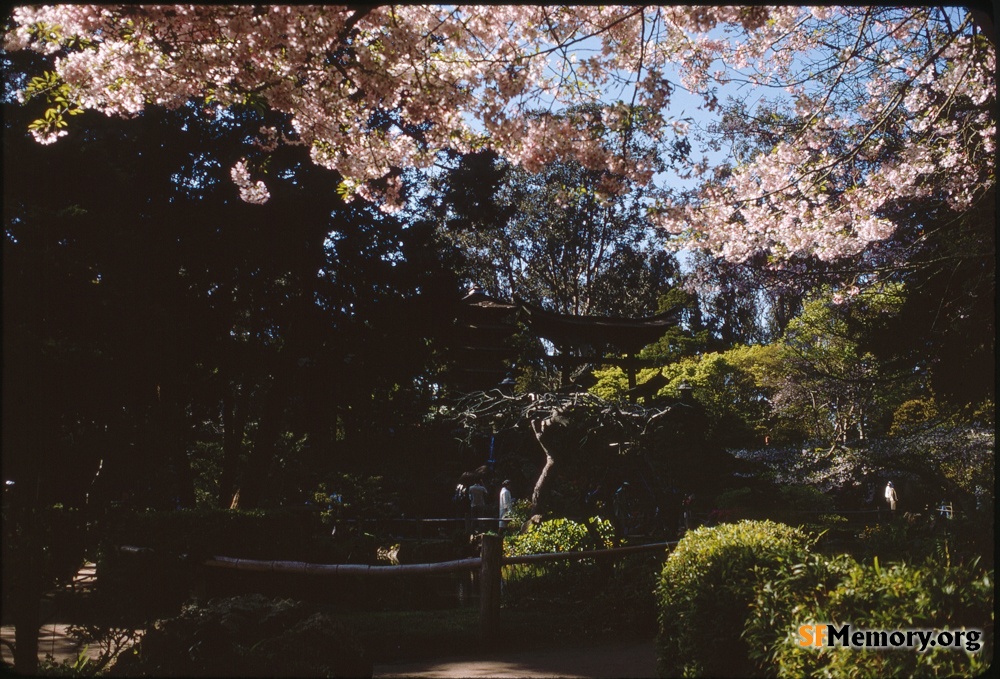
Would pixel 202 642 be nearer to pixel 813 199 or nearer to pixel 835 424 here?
pixel 813 199

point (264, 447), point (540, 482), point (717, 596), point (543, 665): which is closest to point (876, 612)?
point (717, 596)

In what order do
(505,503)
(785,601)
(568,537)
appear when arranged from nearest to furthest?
1. (785,601)
2. (568,537)
3. (505,503)

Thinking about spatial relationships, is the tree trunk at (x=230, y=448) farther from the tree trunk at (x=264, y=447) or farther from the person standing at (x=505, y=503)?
the person standing at (x=505, y=503)

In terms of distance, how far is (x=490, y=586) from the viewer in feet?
Result: 18.4

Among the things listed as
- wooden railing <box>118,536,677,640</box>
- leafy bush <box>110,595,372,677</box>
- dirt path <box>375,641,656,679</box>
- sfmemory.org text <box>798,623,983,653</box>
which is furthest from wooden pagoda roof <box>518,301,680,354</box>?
sfmemory.org text <box>798,623,983,653</box>

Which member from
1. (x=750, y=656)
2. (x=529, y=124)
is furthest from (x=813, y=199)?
(x=750, y=656)

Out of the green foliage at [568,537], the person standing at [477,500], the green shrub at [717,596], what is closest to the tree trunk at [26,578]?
the green shrub at [717,596]

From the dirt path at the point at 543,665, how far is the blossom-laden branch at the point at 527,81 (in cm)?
356

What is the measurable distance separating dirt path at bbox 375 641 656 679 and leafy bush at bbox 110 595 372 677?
4.33 feet

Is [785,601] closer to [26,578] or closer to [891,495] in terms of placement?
[26,578]

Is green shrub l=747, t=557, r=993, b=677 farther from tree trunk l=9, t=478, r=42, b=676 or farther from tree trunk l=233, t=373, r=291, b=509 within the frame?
tree trunk l=233, t=373, r=291, b=509

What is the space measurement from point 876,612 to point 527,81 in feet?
11.7

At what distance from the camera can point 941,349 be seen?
8703 mm

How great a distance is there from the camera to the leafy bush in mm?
3643
